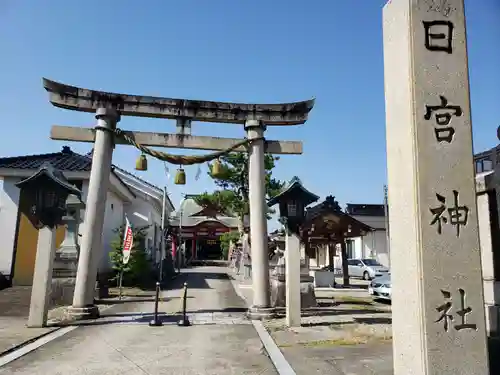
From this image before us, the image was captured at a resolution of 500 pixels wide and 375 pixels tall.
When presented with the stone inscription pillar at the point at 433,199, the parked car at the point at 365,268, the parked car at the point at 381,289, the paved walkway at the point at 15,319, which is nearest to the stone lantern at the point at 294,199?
the stone inscription pillar at the point at 433,199

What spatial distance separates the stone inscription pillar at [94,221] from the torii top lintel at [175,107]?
42 cm

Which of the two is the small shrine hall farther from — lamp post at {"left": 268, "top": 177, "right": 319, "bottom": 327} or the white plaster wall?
lamp post at {"left": 268, "top": 177, "right": 319, "bottom": 327}

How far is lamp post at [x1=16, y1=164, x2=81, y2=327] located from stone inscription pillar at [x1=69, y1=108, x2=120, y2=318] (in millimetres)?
979

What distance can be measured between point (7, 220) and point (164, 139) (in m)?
9.83

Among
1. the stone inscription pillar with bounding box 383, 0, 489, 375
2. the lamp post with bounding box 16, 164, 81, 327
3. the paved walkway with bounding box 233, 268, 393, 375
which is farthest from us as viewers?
the lamp post with bounding box 16, 164, 81, 327

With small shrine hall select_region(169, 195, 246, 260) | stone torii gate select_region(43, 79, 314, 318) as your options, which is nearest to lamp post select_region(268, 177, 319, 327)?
stone torii gate select_region(43, 79, 314, 318)

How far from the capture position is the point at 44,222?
936cm

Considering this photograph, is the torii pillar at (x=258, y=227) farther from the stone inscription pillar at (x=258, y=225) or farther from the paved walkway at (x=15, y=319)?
the paved walkway at (x=15, y=319)

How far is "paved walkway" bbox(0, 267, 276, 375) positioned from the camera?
622 centimetres

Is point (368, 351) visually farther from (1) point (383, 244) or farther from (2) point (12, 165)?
(1) point (383, 244)

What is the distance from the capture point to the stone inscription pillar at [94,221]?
10.3 m

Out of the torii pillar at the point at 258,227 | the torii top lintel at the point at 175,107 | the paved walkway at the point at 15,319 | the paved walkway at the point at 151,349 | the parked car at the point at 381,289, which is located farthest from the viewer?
the parked car at the point at 381,289

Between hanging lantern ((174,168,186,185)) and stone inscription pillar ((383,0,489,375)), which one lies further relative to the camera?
hanging lantern ((174,168,186,185))

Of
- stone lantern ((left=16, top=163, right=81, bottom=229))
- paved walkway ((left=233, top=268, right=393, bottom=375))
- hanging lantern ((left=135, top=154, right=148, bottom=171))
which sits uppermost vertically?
hanging lantern ((left=135, top=154, right=148, bottom=171))
